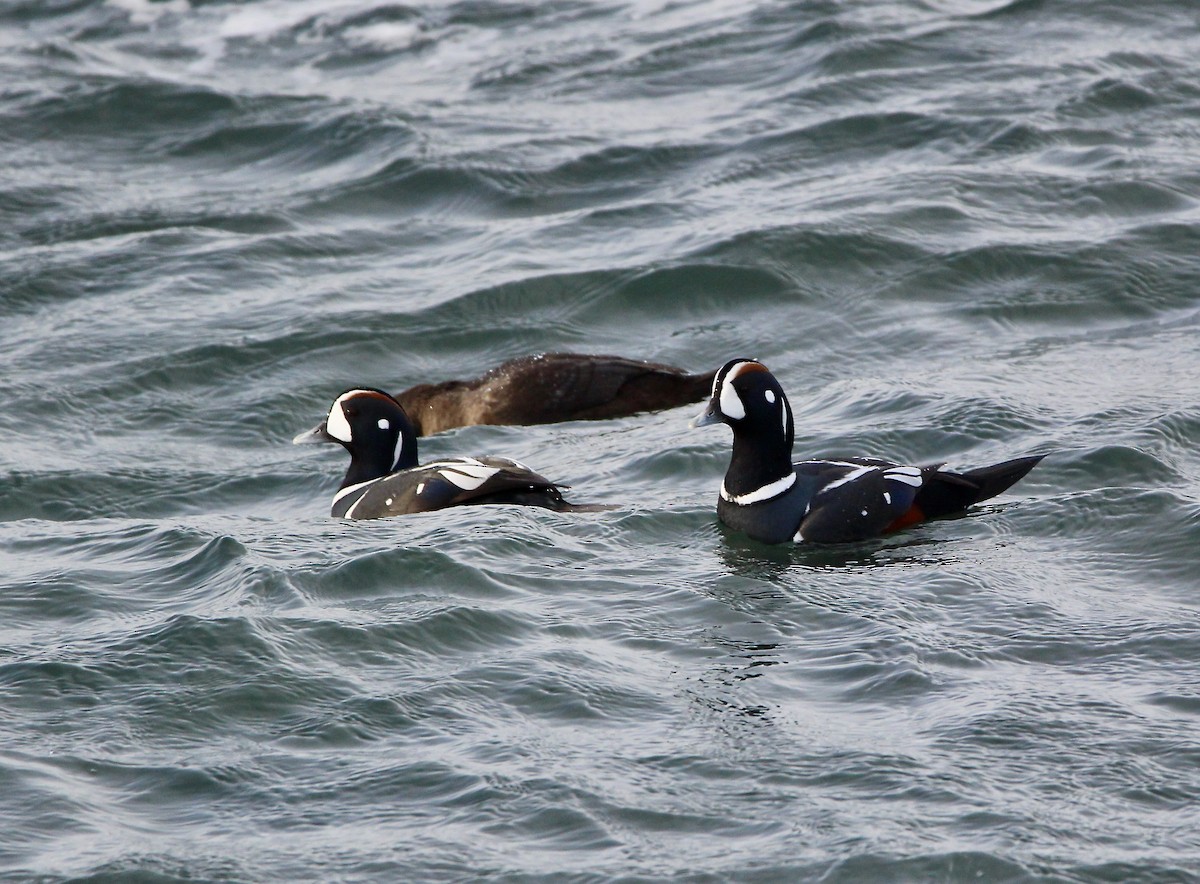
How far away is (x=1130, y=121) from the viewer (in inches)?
621

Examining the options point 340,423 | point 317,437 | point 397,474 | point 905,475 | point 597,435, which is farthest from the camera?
point 597,435

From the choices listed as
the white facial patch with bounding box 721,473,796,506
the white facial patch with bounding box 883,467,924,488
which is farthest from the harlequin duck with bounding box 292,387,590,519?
the white facial patch with bounding box 883,467,924,488

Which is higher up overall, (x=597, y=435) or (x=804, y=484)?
(x=804, y=484)

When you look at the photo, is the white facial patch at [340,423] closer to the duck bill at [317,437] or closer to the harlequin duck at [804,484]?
the duck bill at [317,437]

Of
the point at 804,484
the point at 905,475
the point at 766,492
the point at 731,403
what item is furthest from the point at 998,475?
the point at 731,403

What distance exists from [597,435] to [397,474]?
193cm

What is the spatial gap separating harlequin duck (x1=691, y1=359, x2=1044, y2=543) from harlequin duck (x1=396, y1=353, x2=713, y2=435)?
8.40 feet

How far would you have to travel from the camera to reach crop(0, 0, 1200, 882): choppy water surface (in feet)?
19.6

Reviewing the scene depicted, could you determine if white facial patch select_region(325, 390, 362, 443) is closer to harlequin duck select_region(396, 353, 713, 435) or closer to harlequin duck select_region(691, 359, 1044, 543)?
harlequin duck select_region(396, 353, 713, 435)

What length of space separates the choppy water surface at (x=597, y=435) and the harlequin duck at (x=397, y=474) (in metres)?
0.27

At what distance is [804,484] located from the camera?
337 inches

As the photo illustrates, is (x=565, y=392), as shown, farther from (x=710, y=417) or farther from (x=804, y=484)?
(x=804, y=484)

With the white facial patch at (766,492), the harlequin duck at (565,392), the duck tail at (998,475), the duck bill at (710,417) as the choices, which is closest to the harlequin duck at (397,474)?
the duck bill at (710,417)

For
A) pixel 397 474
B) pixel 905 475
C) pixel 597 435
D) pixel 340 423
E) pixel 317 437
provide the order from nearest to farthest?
pixel 905 475 → pixel 397 474 → pixel 340 423 → pixel 317 437 → pixel 597 435
